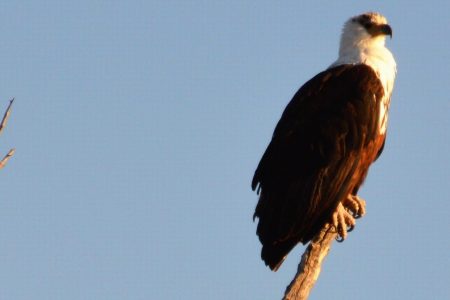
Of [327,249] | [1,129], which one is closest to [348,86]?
[327,249]

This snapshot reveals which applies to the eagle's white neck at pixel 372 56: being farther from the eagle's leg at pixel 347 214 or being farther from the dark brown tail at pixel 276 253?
the dark brown tail at pixel 276 253

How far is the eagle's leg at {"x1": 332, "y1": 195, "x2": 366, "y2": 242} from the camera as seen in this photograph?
7609 mm

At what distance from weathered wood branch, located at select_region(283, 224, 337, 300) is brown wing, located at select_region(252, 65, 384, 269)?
61 centimetres

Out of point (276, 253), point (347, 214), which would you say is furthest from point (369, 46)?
point (276, 253)

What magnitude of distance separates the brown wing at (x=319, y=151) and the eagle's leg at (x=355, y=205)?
7 cm

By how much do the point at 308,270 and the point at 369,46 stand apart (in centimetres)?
314

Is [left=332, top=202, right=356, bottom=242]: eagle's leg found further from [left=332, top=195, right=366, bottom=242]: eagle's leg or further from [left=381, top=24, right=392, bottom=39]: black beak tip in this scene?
[left=381, top=24, right=392, bottom=39]: black beak tip

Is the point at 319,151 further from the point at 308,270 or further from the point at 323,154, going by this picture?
the point at 308,270

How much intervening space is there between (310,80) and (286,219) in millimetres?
1437

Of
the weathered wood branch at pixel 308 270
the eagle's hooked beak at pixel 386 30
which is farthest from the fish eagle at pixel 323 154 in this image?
the eagle's hooked beak at pixel 386 30

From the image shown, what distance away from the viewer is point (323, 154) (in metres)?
8.14

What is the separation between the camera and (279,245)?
7.55 m

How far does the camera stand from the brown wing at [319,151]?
7.78m

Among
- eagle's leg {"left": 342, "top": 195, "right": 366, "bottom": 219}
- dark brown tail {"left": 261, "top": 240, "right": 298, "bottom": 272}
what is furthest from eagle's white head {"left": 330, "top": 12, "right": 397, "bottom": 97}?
dark brown tail {"left": 261, "top": 240, "right": 298, "bottom": 272}
